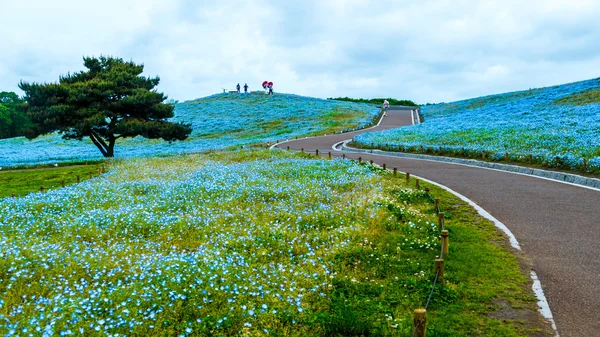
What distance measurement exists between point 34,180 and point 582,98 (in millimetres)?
53832

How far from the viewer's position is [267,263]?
874 centimetres

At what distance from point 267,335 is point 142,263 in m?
3.73

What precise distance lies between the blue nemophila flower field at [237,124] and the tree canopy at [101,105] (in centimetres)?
935

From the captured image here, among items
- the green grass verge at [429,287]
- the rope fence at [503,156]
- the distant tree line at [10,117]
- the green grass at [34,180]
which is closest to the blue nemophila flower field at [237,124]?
the distant tree line at [10,117]

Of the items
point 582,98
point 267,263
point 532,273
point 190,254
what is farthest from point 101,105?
point 582,98

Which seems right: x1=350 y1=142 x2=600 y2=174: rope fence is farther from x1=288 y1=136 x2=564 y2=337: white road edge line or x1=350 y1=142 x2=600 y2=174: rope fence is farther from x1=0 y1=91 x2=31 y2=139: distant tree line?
x1=0 y1=91 x2=31 y2=139: distant tree line

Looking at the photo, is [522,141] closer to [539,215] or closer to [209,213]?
[539,215]

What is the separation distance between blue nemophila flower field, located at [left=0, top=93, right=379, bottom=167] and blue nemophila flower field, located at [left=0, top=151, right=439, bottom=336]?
33.6m

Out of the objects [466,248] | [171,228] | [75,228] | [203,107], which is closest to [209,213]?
[171,228]

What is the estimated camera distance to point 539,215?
12.1m

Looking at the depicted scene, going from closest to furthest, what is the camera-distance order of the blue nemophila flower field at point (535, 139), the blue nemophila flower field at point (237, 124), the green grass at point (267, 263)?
1. the green grass at point (267, 263)
2. the blue nemophila flower field at point (535, 139)
3. the blue nemophila flower field at point (237, 124)

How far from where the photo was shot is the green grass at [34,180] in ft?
73.5

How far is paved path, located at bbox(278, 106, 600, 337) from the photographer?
6.79 metres

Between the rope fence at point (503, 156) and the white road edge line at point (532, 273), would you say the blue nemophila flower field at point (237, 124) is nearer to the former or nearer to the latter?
the rope fence at point (503, 156)
